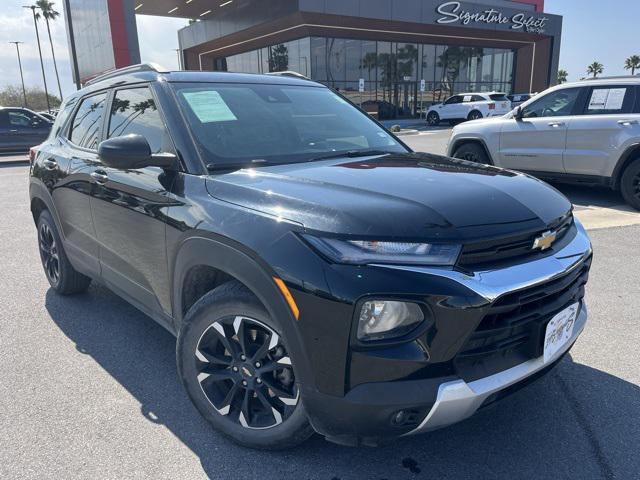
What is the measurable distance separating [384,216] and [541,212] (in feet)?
2.63

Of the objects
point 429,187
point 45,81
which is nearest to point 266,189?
point 429,187

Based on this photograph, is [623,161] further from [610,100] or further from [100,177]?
[100,177]

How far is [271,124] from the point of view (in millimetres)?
3066

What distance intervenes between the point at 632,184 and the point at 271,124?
6092 millimetres

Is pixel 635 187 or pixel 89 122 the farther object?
pixel 635 187

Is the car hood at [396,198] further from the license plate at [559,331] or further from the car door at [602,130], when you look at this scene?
the car door at [602,130]

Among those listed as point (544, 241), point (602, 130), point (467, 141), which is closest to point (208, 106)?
point (544, 241)

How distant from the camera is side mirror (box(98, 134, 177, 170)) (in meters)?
2.53

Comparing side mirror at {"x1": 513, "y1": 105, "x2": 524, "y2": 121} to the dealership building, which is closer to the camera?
side mirror at {"x1": 513, "y1": 105, "x2": 524, "y2": 121}

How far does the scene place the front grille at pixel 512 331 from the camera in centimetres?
190

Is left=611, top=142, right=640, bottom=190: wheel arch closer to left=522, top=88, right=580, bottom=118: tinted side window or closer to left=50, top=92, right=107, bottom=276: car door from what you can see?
left=522, top=88, right=580, bottom=118: tinted side window

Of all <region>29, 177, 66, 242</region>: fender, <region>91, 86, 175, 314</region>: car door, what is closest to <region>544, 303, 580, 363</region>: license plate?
<region>91, 86, 175, 314</region>: car door

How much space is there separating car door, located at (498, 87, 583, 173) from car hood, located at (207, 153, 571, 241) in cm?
563
